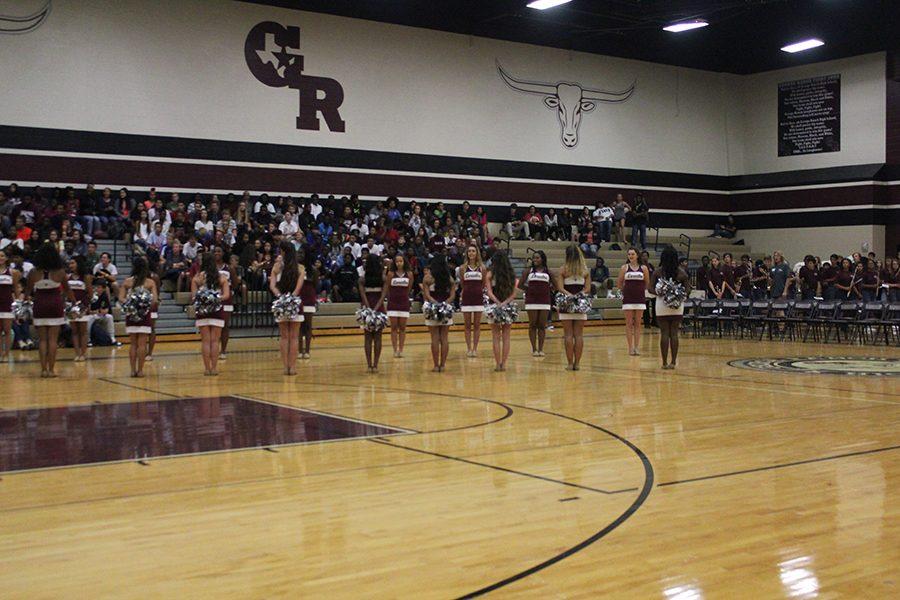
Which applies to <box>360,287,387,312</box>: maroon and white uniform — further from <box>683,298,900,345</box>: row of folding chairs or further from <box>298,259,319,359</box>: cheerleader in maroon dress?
<box>683,298,900,345</box>: row of folding chairs

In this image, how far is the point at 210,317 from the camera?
13023mm

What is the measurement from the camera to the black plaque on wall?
104 feet

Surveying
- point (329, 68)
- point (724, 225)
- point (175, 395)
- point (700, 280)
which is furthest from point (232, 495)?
point (724, 225)

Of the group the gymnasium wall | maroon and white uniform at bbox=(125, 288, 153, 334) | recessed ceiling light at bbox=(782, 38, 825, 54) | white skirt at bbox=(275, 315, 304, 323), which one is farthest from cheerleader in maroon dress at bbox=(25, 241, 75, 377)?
recessed ceiling light at bbox=(782, 38, 825, 54)

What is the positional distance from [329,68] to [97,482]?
2218cm

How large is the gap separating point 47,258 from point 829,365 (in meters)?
11.0

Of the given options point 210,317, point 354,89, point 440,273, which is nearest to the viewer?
point 210,317

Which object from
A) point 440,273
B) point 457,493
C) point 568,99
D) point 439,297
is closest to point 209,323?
point 439,297

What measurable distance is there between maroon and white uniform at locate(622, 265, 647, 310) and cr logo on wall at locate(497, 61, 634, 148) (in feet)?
54.1

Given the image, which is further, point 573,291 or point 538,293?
point 538,293

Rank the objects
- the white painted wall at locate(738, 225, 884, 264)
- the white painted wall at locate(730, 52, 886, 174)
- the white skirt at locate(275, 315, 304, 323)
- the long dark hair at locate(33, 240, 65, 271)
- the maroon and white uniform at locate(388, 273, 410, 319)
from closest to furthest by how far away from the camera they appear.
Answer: the long dark hair at locate(33, 240, 65, 271) → the white skirt at locate(275, 315, 304, 323) → the maroon and white uniform at locate(388, 273, 410, 319) → the white painted wall at locate(730, 52, 886, 174) → the white painted wall at locate(738, 225, 884, 264)

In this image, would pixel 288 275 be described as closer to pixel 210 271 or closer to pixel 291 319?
pixel 291 319

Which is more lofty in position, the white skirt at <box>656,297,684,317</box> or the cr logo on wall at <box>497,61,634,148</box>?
the cr logo on wall at <box>497,61,634,148</box>

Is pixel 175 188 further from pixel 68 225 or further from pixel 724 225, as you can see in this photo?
pixel 724 225
